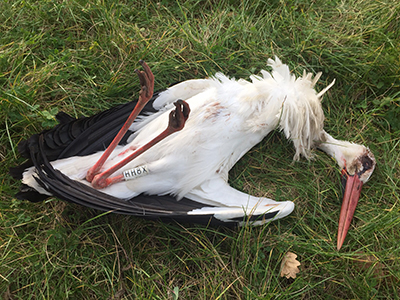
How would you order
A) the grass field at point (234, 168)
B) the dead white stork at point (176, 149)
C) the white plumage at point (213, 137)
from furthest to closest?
the grass field at point (234, 168) < the white plumage at point (213, 137) < the dead white stork at point (176, 149)

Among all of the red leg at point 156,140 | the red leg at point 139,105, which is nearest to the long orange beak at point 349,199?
the red leg at point 156,140

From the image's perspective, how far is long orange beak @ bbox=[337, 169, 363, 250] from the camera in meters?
2.27

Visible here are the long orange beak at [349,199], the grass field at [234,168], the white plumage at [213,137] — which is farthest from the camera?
the long orange beak at [349,199]

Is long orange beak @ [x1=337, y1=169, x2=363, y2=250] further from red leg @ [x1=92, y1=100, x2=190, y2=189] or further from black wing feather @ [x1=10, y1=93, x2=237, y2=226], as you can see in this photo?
red leg @ [x1=92, y1=100, x2=190, y2=189]

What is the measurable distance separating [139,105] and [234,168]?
3.14 ft

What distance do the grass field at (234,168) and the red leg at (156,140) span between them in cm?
39

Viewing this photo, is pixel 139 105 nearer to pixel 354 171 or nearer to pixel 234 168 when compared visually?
pixel 234 168

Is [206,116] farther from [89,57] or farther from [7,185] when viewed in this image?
[7,185]

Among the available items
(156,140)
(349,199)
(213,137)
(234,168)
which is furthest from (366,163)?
(156,140)

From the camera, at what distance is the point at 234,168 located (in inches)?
95.3

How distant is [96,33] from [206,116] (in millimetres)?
1319

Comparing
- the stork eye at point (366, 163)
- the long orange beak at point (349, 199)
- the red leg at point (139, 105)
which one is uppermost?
the red leg at point (139, 105)

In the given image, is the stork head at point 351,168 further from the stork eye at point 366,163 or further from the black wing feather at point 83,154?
the black wing feather at point 83,154

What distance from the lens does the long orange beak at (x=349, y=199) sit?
2.27 m
